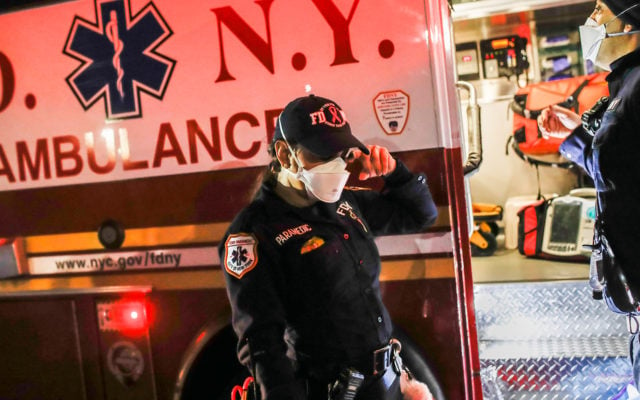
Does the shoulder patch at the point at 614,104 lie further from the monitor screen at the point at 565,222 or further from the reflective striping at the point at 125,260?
the monitor screen at the point at 565,222

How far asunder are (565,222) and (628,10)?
3.05m

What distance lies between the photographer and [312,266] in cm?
176

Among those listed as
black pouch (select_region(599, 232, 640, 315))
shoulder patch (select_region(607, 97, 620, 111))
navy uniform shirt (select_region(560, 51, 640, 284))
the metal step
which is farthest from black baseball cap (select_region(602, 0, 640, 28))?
the metal step

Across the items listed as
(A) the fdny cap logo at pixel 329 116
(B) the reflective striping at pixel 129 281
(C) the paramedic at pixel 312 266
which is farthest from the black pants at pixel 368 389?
(A) the fdny cap logo at pixel 329 116

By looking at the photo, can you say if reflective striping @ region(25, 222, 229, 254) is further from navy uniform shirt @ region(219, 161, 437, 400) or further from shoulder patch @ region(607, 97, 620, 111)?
shoulder patch @ region(607, 97, 620, 111)

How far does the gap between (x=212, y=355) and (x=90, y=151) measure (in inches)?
38.8

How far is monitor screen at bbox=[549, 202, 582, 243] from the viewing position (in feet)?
15.4

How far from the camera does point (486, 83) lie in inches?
246

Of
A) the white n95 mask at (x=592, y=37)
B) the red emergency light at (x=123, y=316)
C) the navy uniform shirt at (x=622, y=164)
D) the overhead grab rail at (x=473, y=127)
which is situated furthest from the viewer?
the overhead grab rail at (x=473, y=127)

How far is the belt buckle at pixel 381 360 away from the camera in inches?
70.7

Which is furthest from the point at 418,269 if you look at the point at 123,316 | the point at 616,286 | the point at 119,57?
the point at 119,57

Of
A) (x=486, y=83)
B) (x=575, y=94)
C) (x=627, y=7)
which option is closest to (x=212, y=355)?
(x=627, y=7)

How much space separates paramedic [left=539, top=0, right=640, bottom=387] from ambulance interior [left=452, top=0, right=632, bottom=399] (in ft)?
2.06

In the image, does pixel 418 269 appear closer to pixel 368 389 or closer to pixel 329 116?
pixel 368 389
